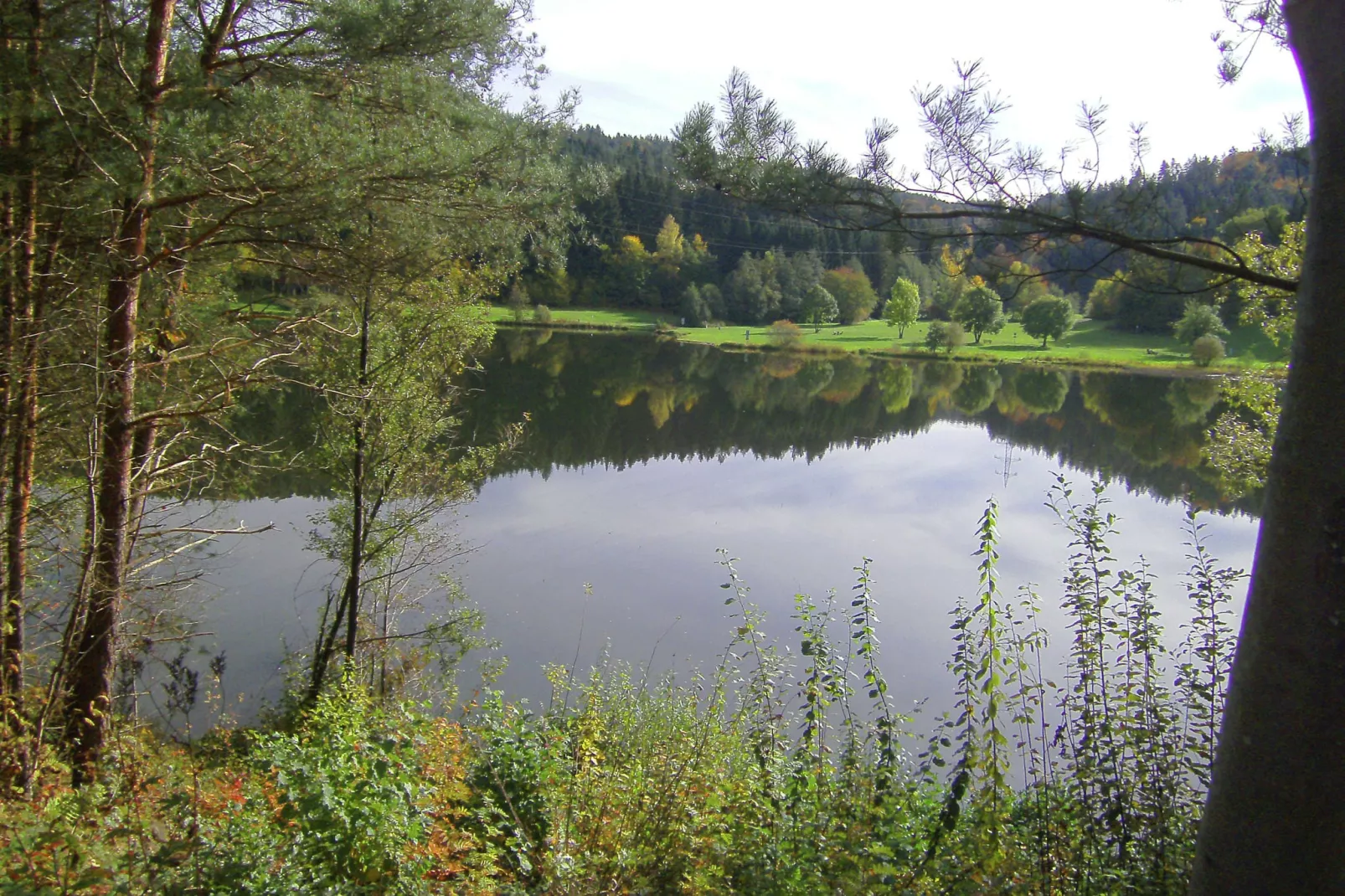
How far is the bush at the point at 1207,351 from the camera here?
4125cm

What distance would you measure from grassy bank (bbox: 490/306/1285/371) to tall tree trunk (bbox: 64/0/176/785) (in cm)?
3708

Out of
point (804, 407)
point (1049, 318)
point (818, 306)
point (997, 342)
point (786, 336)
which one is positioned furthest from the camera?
point (818, 306)

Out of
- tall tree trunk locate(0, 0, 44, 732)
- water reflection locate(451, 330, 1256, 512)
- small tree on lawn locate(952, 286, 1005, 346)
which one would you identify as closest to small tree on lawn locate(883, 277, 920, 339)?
small tree on lawn locate(952, 286, 1005, 346)

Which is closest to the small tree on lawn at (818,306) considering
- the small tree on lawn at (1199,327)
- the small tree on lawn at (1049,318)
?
the small tree on lawn at (1049,318)

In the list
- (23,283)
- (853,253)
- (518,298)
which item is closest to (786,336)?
(853,253)

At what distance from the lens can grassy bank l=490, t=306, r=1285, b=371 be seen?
144 feet

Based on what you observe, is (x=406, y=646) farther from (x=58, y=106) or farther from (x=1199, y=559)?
(x=1199, y=559)

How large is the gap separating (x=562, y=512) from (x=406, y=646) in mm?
5795

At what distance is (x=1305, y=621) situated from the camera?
75.7 inches

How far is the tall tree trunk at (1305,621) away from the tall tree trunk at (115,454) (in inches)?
227

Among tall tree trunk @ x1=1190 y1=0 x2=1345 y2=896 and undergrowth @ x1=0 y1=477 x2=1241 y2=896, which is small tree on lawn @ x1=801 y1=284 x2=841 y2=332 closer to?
undergrowth @ x1=0 y1=477 x2=1241 y2=896

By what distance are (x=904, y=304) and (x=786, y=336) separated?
7572 millimetres

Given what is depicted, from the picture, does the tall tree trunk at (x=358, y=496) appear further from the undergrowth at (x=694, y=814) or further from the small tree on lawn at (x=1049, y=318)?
the small tree on lawn at (x=1049, y=318)

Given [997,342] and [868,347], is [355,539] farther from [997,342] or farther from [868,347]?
[997,342]
